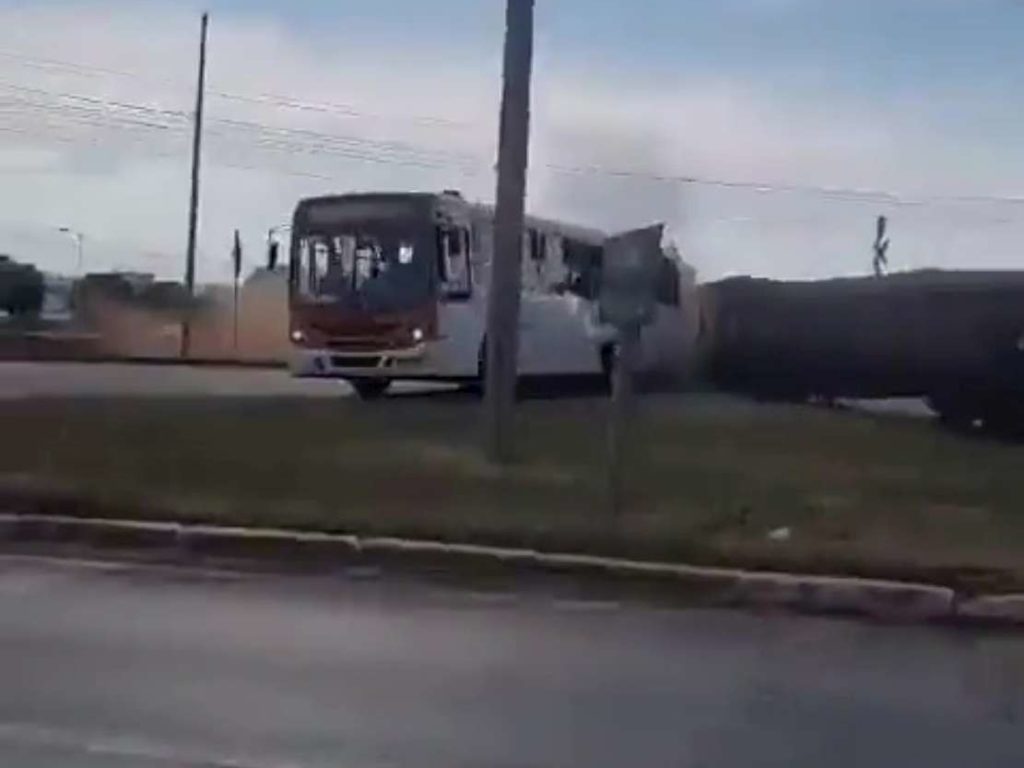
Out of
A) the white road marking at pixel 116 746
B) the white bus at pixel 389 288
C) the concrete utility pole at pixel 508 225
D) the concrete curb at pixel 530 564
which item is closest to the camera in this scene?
the white road marking at pixel 116 746

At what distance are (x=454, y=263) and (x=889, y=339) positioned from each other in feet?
23.0

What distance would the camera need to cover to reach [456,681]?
29.5ft

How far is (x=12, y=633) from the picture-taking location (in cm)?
1002

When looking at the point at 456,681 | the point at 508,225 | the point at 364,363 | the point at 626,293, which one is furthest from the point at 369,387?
the point at 456,681

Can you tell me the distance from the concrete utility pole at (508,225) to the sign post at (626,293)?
3.86 meters

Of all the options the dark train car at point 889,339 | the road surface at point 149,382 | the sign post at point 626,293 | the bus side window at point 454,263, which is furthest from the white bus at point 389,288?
the sign post at point 626,293

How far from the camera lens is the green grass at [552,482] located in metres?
13.2

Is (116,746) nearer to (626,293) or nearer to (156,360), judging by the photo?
(626,293)

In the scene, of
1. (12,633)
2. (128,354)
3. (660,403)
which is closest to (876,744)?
(12,633)

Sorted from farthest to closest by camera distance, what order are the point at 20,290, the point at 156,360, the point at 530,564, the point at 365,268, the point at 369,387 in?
the point at 20,290 → the point at 156,360 → the point at 369,387 → the point at 365,268 → the point at 530,564

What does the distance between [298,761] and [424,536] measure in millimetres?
5955

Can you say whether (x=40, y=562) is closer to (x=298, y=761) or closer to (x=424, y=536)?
(x=424, y=536)

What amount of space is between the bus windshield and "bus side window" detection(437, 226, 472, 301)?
0.66ft

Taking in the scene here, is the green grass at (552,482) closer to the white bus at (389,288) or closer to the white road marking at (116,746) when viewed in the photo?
the white bus at (389,288)
